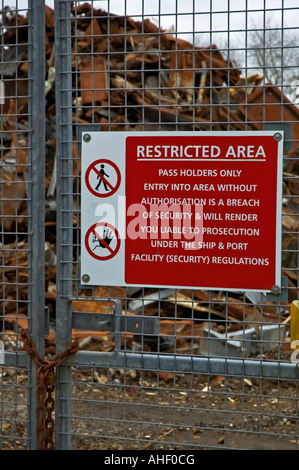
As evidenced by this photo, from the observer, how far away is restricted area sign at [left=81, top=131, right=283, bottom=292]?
2441mm

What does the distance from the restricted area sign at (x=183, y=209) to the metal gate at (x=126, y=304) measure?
0.26ft

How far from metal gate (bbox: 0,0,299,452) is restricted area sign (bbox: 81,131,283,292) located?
79 mm

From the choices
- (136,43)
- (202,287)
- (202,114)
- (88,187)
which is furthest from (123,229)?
(136,43)

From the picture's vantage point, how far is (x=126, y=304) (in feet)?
10.3

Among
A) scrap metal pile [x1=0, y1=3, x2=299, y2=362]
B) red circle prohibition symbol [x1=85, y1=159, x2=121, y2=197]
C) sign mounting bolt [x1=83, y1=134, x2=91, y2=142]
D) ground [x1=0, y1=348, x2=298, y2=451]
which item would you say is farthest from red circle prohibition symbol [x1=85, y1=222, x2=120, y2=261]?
scrap metal pile [x1=0, y1=3, x2=299, y2=362]

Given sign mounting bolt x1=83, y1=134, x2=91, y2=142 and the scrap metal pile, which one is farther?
the scrap metal pile

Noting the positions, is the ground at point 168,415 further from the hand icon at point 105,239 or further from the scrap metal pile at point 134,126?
the hand icon at point 105,239

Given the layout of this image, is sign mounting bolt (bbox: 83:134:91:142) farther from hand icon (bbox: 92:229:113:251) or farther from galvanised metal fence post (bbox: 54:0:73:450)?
hand icon (bbox: 92:229:113:251)

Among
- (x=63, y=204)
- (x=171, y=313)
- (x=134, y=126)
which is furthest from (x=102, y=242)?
(x=134, y=126)

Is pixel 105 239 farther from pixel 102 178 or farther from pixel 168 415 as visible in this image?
pixel 168 415

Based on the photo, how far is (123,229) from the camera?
101 inches
